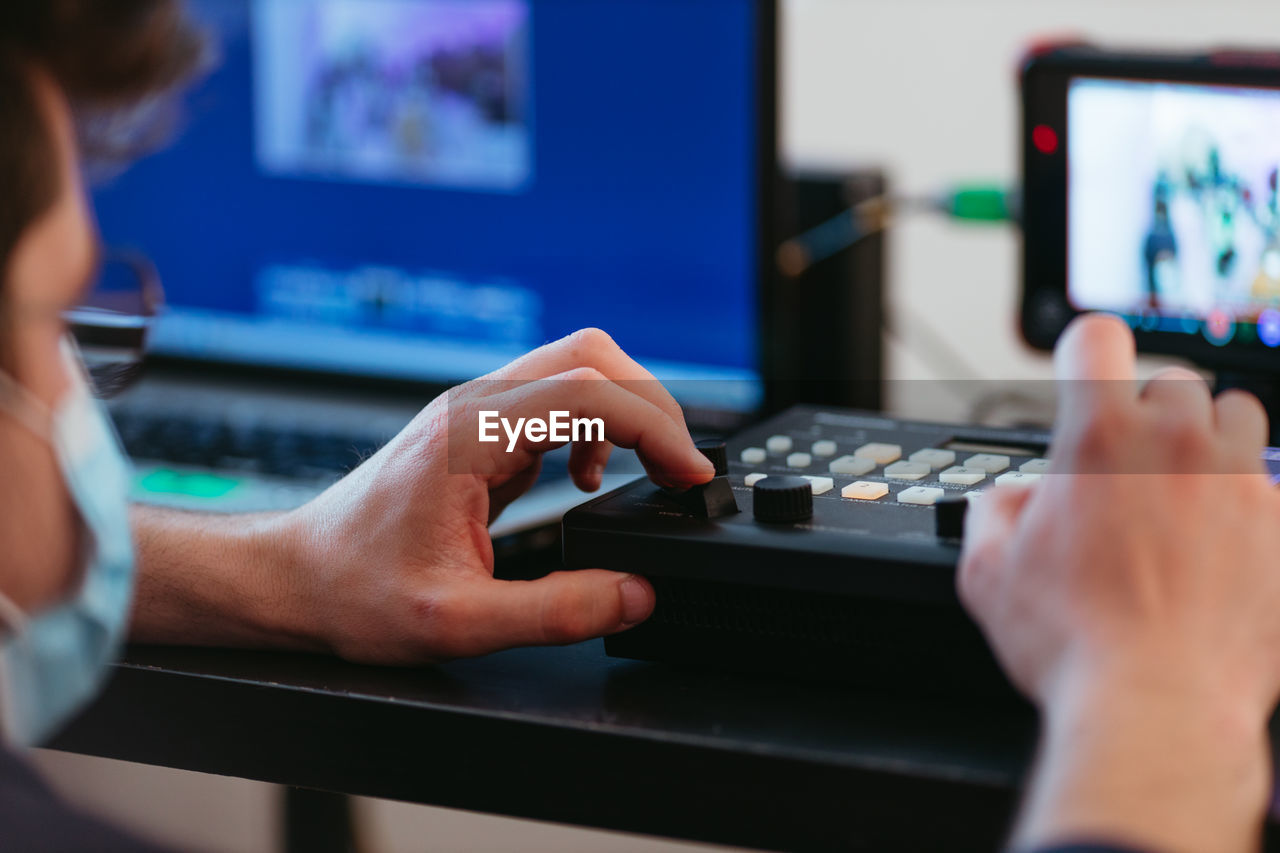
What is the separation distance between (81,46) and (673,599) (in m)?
0.27

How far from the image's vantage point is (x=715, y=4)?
0.91m

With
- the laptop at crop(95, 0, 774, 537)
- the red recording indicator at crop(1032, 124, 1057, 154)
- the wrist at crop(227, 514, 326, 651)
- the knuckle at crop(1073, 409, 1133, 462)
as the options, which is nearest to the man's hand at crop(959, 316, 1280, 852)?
the knuckle at crop(1073, 409, 1133, 462)

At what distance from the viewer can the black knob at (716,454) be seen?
54 centimetres

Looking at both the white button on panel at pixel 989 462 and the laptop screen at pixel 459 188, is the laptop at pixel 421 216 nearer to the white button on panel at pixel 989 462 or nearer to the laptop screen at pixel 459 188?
the laptop screen at pixel 459 188

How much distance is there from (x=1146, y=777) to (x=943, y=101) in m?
1.18

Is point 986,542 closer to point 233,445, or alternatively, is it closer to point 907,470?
point 907,470

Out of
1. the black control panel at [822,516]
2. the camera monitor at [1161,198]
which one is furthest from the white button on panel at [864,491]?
the camera monitor at [1161,198]

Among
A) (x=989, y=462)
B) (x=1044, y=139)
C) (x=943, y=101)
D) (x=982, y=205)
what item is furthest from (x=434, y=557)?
(x=943, y=101)

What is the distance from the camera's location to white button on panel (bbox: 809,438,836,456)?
1.96ft

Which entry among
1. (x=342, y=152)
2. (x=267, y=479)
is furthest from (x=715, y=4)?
(x=267, y=479)

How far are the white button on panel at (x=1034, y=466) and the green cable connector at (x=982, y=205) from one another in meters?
0.54

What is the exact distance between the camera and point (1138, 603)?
1.34 ft

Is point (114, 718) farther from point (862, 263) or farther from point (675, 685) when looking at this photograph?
point (862, 263)

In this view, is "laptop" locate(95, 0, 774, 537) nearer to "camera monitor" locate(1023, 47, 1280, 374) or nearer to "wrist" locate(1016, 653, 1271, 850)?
"camera monitor" locate(1023, 47, 1280, 374)
